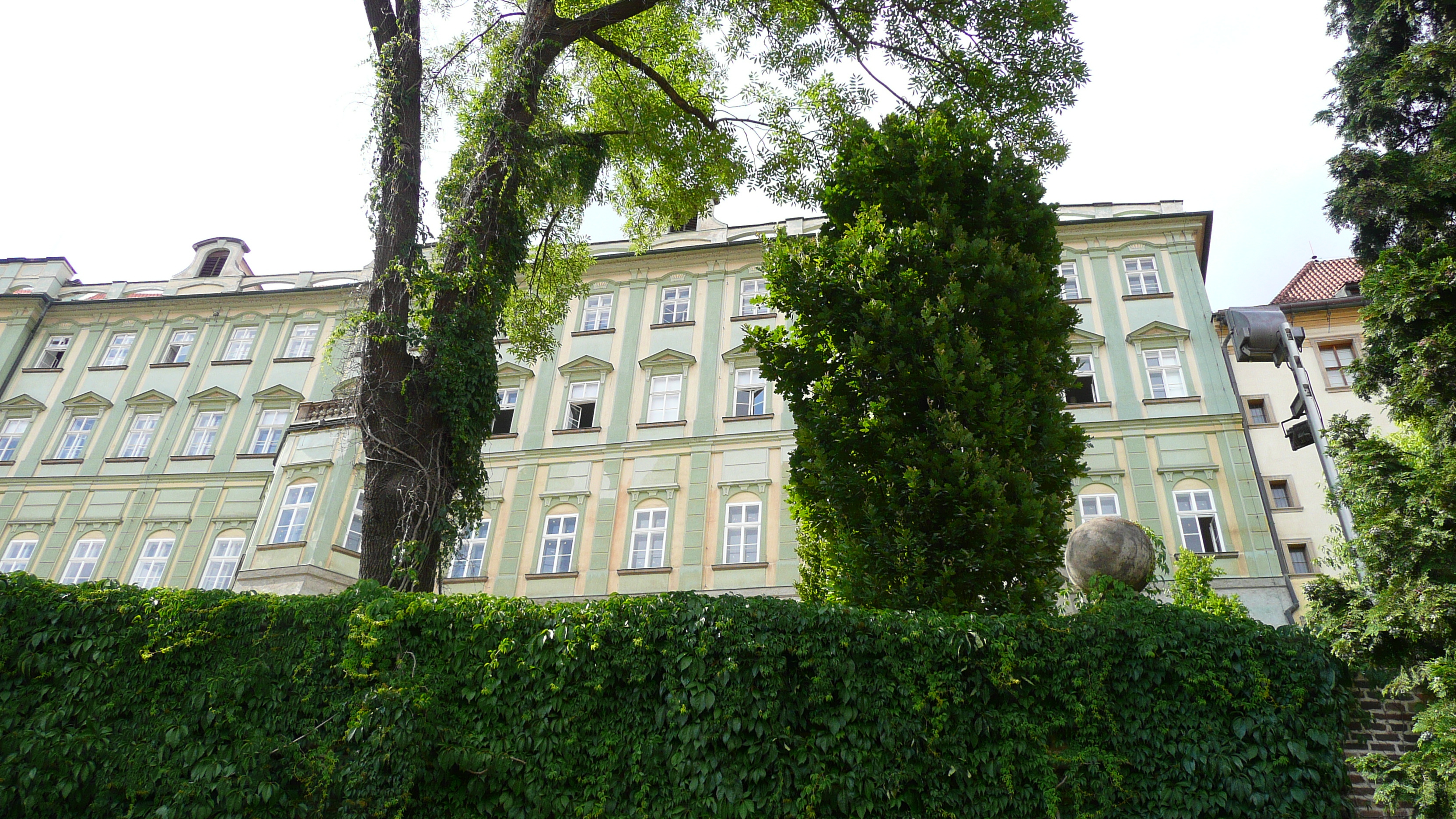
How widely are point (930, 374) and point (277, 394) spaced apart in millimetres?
24072

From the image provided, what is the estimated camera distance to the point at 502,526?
76.7 ft

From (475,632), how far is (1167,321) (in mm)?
20985

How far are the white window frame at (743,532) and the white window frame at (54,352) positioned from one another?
23.6m

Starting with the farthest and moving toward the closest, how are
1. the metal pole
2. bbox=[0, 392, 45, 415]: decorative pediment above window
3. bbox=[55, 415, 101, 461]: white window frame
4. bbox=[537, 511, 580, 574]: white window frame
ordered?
bbox=[0, 392, 45, 415]: decorative pediment above window < bbox=[55, 415, 101, 461]: white window frame < bbox=[537, 511, 580, 574]: white window frame < the metal pole

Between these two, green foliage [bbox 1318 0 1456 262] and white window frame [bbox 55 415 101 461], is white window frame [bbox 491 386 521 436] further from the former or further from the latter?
green foliage [bbox 1318 0 1456 262]

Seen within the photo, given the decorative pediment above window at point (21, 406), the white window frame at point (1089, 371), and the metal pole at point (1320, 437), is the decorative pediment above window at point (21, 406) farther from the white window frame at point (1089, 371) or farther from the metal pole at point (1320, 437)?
the metal pole at point (1320, 437)

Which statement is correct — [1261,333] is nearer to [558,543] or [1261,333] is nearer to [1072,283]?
[1072,283]

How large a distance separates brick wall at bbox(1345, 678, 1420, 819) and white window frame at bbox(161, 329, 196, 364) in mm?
31569

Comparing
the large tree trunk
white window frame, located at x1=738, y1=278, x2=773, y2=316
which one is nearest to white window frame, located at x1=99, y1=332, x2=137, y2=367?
white window frame, located at x1=738, y1=278, x2=773, y2=316

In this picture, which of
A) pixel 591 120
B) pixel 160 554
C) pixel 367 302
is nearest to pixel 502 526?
pixel 160 554

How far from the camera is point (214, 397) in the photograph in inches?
1108

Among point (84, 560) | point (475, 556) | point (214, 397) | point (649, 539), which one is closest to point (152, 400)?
point (214, 397)

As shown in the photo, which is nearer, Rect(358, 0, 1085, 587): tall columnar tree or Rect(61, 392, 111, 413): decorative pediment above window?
Rect(358, 0, 1085, 587): tall columnar tree

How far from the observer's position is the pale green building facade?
2138 cm
